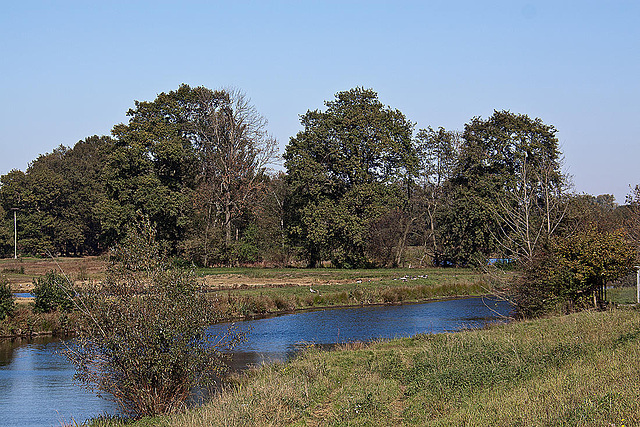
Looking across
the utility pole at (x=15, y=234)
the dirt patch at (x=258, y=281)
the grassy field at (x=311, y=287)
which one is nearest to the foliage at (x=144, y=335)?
the grassy field at (x=311, y=287)

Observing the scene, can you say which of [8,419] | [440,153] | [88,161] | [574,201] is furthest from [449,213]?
[88,161]

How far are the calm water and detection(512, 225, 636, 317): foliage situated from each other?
266 cm

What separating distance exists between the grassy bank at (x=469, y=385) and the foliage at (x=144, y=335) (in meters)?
1.31

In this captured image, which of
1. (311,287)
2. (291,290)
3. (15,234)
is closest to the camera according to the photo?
(291,290)

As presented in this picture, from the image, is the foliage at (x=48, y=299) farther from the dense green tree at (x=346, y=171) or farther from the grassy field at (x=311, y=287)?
the dense green tree at (x=346, y=171)

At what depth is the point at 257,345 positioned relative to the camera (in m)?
26.4

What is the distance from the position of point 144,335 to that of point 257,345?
12617 millimetres

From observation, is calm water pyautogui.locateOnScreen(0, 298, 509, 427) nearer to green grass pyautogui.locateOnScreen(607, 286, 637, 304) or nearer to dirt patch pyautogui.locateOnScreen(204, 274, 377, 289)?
green grass pyautogui.locateOnScreen(607, 286, 637, 304)

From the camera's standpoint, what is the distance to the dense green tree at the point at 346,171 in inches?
2144

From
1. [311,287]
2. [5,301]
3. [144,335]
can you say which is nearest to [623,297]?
[311,287]

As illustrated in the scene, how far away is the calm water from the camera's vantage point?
17.5 meters

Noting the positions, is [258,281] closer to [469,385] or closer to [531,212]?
[531,212]

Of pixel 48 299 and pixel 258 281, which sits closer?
pixel 48 299

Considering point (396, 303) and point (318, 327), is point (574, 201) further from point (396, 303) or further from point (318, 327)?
point (318, 327)
